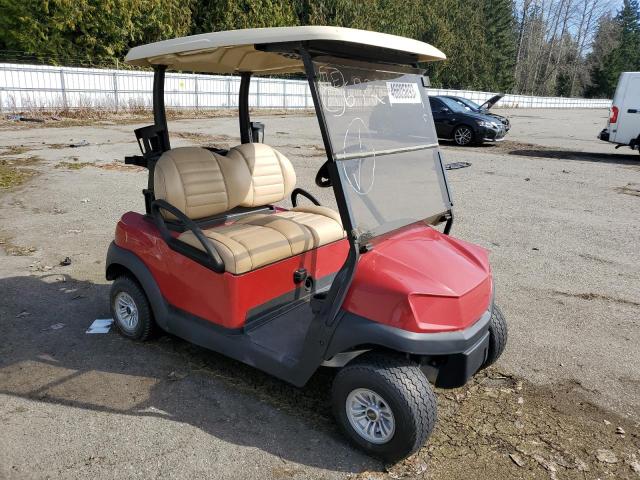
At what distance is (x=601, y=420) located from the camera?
2820 millimetres

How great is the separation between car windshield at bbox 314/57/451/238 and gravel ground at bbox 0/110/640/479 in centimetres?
108

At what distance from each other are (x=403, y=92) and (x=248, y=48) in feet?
2.96

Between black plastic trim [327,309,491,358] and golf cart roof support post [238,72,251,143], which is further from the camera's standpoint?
golf cart roof support post [238,72,251,143]

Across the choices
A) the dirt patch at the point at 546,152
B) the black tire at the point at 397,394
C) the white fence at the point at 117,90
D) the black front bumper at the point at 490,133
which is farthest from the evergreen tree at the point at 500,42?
the black tire at the point at 397,394

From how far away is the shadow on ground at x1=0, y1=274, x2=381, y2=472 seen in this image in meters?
2.59

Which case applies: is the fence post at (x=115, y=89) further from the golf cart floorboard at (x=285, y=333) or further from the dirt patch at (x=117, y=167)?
the golf cart floorboard at (x=285, y=333)

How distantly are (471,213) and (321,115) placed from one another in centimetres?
511

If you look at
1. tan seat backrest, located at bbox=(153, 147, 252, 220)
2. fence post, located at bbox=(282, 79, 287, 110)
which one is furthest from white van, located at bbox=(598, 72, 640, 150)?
fence post, located at bbox=(282, 79, 287, 110)

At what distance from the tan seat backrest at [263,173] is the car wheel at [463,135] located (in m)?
11.4

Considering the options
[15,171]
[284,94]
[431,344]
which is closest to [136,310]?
[431,344]

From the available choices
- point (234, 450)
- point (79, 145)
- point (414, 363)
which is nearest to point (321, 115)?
point (414, 363)

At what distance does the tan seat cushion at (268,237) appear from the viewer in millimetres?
2959

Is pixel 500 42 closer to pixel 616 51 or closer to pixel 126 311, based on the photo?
pixel 616 51

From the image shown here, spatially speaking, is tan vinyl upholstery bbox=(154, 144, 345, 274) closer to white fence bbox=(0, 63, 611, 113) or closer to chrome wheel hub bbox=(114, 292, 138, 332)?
chrome wheel hub bbox=(114, 292, 138, 332)
